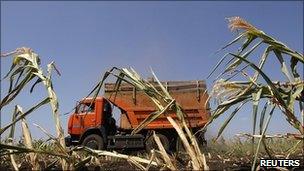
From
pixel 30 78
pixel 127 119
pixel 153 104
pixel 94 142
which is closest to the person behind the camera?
pixel 30 78

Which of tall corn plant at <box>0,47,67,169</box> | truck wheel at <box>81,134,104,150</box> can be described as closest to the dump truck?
truck wheel at <box>81,134,104,150</box>

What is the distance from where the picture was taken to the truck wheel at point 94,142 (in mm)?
15977

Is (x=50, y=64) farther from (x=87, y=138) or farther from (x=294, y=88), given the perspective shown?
(x=87, y=138)

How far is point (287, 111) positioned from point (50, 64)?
268 centimetres

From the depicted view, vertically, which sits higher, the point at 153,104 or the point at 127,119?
the point at 153,104

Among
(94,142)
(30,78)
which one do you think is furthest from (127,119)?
(30,78)

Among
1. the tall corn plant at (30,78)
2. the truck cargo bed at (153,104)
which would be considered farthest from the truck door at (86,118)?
the tall corn plant at (30,78)

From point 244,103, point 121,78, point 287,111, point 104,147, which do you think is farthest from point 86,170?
point 104,147

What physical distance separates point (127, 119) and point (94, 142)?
1.51 metres

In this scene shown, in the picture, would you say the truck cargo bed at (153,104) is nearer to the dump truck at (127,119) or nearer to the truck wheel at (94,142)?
the dump truck at (127,119)

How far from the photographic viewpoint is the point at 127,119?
1684 centimetres

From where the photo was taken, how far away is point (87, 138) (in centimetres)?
1616

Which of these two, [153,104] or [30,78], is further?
[153,104]

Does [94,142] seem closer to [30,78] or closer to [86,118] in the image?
[86,118]
